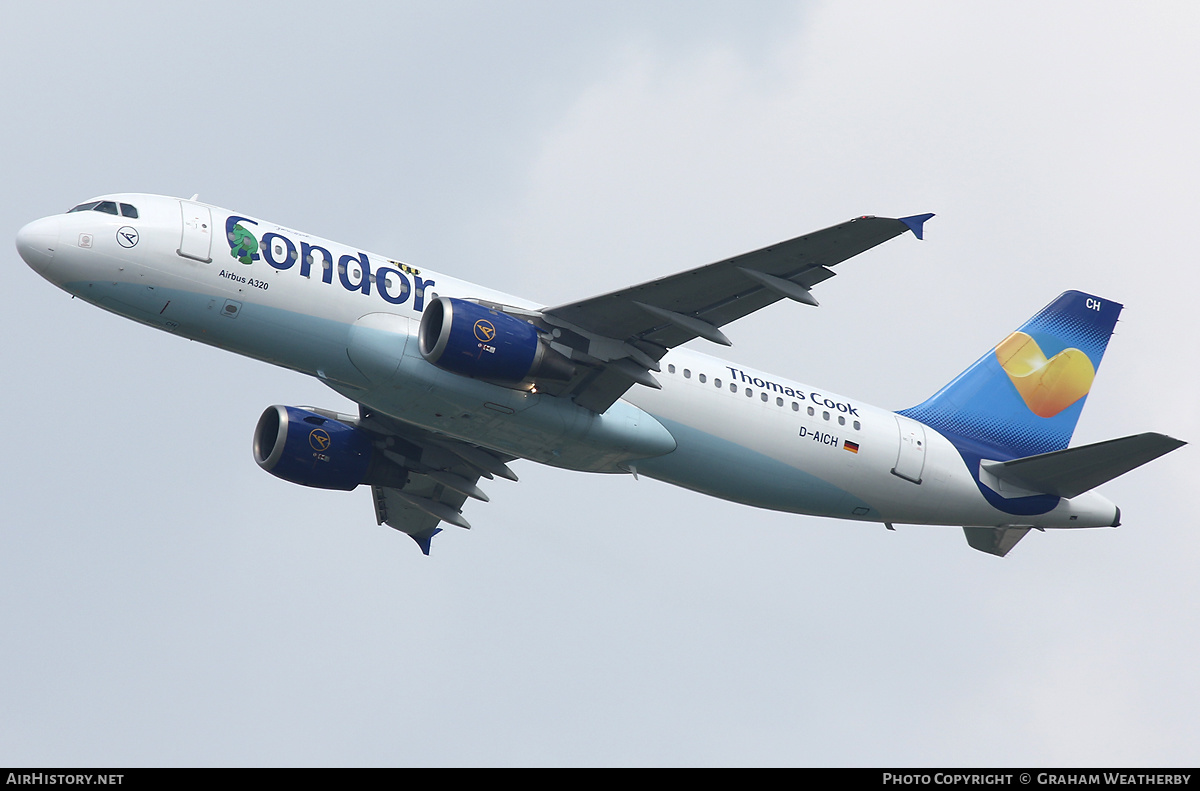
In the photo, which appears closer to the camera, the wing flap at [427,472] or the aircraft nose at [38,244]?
the aircraft nose at [38,244]

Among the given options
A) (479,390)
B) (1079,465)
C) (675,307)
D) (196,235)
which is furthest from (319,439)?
(1079,465)

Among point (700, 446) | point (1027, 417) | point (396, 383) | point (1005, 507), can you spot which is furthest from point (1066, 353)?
point (396, 383)

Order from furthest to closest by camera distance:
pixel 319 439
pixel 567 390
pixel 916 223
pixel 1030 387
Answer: pixel 1030 387 < pixel 319 439 < pixel 567 390 < pixel 916 223

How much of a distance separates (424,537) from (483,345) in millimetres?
12706

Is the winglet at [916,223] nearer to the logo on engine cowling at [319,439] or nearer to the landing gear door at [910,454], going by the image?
the landing gear door at [910,454]

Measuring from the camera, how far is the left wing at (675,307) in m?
29.6

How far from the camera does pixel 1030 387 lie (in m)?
41.5

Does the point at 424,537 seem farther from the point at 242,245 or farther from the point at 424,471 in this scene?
the point at 242,245

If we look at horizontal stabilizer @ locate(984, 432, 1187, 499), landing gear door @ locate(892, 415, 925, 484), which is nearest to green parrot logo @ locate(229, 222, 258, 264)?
landing gear door @ locate(892, 415, 925, 484)

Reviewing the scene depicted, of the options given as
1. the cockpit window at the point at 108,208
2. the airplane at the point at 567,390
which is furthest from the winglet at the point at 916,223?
the cockpit window at the point at 108,208

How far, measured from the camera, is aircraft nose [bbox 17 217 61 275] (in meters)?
30.3

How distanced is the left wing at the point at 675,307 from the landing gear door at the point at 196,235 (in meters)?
8.01

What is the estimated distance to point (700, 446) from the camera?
34.8 meters

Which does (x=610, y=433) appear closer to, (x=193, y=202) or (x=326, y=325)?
Answer: (x=326, y=325)
